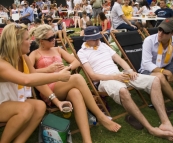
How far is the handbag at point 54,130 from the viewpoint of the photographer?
2410mm

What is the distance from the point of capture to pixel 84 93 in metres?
2.70

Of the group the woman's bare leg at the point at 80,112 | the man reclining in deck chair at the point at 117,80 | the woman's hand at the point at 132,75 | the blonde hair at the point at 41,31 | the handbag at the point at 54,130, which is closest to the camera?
the handbag at the point at 54,130

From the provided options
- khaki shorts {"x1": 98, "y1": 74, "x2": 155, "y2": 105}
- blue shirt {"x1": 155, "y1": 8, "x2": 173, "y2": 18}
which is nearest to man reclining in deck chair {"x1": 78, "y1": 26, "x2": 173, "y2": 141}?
khaki shorts {"x1": 98, "y1": 74, "x2": 155, "y2": 105}

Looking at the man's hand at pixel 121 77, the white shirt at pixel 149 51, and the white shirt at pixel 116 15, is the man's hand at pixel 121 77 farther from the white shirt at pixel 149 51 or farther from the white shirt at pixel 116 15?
the white shirt at pixel 116 15

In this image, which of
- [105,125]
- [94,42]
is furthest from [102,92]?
[94,42]

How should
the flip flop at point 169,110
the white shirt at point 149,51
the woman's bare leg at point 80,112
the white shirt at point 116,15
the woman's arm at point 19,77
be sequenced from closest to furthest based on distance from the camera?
the woman's arm at point 19,77 → the woman's bare leg at point 80,112 → the flip flop at point 169,110 → the white shirt at point 149,51 → the white shirt at point 116,15

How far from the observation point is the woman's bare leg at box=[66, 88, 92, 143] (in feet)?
8.25

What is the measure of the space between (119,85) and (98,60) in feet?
2.23

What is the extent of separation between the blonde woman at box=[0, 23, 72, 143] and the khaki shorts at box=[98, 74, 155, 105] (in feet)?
2.71

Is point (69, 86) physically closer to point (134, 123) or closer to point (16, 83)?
point (16, 83)

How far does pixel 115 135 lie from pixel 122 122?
12.9 inches

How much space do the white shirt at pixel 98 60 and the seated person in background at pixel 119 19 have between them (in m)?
3.56

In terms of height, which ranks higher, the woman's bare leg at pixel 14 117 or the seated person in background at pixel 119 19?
the seated person in background at pixel 119 19

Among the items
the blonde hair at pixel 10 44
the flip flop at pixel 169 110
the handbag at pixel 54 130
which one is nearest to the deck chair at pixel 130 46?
the flip flop at pixel 169 110
